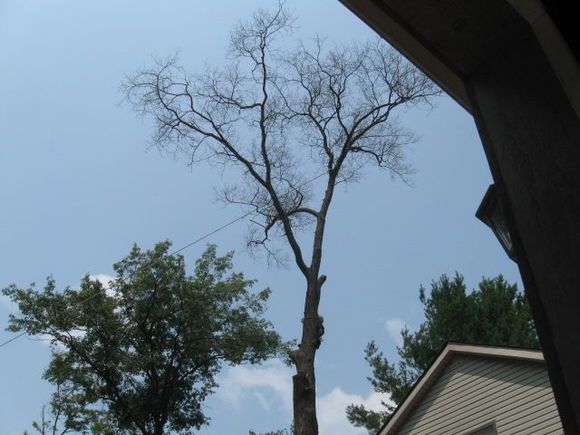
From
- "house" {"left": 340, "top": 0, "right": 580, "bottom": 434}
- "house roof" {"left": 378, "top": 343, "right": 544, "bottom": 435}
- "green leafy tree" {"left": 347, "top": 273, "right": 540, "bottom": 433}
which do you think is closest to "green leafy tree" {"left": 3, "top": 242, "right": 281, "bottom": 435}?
"green leafy tree" {"left": 347, "top": 273, "right": 540, "bottom": 433}

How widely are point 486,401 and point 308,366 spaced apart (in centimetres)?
306

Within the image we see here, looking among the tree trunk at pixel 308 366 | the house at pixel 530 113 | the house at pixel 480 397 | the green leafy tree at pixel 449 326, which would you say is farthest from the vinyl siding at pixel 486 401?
the green leafy tree at pixel 449 326

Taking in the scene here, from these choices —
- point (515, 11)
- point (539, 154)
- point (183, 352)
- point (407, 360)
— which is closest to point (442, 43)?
point (515, 11)

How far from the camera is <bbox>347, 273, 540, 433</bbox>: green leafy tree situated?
2606 centimetres

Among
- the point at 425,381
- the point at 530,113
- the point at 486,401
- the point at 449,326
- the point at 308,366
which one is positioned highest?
the point at 449,326

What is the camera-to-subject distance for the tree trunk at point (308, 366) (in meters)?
10.8

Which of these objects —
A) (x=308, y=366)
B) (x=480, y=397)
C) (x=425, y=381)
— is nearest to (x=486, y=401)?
(x=480, y=397)

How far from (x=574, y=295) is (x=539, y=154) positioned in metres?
0.36

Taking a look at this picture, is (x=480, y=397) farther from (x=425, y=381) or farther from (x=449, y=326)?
A: (x=449, y=326)

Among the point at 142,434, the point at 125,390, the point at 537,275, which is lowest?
the point at 537,275

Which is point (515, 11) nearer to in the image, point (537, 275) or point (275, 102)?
point (537, 275)

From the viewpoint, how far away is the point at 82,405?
22984 mm

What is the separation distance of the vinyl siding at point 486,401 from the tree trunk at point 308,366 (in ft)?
5.43

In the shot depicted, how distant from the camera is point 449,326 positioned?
2692cm
